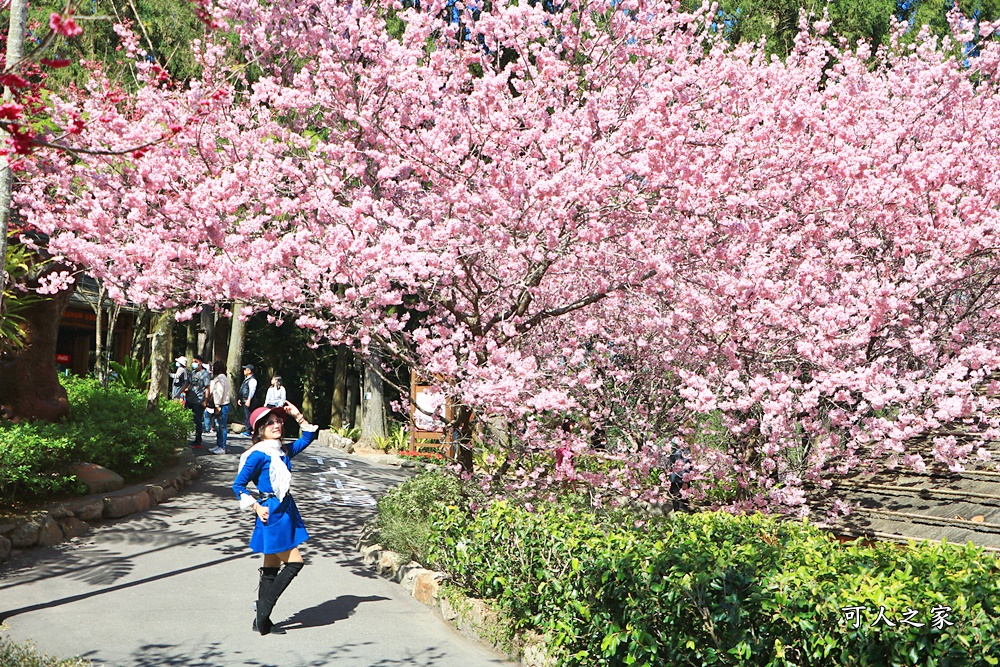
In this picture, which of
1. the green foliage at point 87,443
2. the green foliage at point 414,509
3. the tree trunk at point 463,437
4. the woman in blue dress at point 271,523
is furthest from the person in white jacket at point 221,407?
the woman in blue dress at point 271,523

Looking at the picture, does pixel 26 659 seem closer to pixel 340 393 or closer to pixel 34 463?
pixel 34 463

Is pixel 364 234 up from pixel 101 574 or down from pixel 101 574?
up

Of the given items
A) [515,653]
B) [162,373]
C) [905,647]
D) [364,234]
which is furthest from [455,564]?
[162,373]

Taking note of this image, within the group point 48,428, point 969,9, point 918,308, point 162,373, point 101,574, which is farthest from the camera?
point 969,9

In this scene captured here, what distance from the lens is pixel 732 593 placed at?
17.3ft

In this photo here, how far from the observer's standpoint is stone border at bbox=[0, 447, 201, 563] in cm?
955

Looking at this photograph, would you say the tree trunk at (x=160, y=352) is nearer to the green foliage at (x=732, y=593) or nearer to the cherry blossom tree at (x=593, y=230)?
the cherry blossom tree at (x=593, y=230)

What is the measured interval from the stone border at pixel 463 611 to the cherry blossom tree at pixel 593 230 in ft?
5.57

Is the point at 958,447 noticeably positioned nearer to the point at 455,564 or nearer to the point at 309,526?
the point at 455,564

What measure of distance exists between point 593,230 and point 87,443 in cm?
774

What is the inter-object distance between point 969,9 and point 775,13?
511 cm

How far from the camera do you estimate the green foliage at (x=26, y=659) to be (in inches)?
224

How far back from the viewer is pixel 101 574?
898cm

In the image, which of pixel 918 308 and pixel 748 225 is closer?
pixel 748 225
